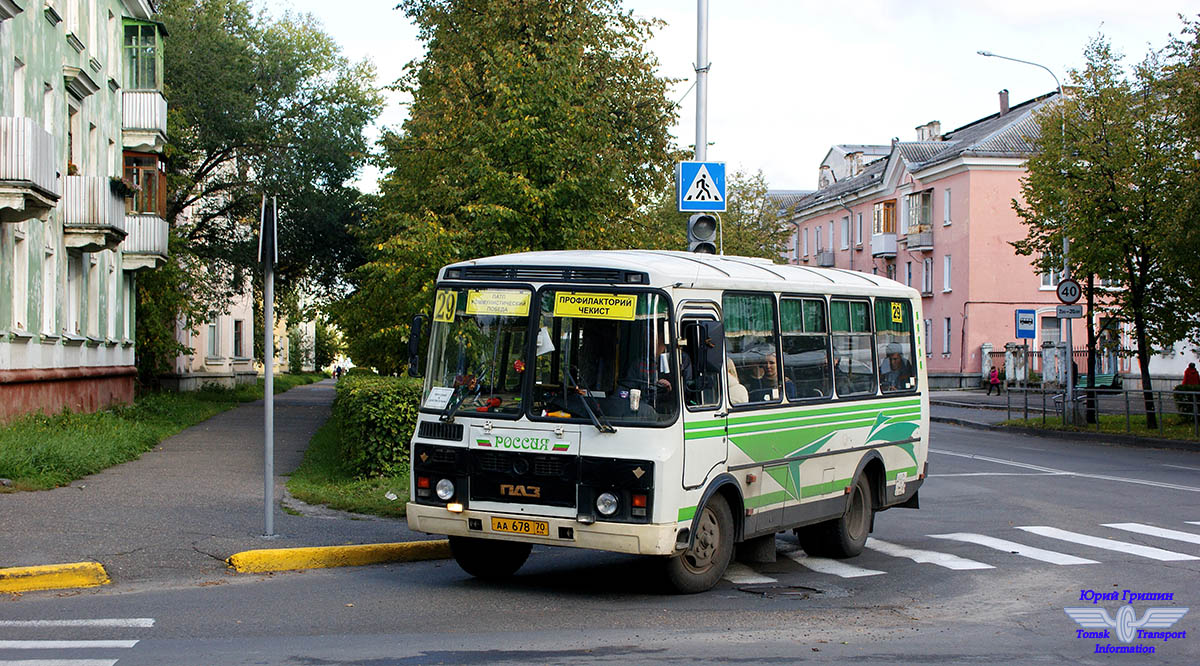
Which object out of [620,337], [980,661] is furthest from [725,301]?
[980,661]

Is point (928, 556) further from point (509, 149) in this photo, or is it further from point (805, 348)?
point (509, 149)

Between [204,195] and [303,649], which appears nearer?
[303,649]

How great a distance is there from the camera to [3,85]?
2086 cm

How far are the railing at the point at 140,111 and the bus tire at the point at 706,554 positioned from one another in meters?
26.6

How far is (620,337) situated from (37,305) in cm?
1757

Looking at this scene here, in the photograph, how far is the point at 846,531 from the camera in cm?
1200

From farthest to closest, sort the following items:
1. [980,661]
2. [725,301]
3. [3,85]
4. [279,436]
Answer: [279,436], [3,85], [725,301], [980,661]

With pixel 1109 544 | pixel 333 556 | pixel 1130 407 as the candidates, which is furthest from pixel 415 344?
pixel 1130 407

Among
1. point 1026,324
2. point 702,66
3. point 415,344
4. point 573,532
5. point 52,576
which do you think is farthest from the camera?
point 1026,324

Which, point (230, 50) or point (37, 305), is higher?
point (230, 50)

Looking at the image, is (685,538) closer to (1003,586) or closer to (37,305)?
(1003,586)

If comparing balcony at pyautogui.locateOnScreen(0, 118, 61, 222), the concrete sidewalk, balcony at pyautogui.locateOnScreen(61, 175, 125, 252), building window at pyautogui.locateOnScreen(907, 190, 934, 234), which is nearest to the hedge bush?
the concrete sidewalk

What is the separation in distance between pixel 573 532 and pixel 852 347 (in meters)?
4.29

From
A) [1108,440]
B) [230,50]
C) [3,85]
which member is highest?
[230,50]
